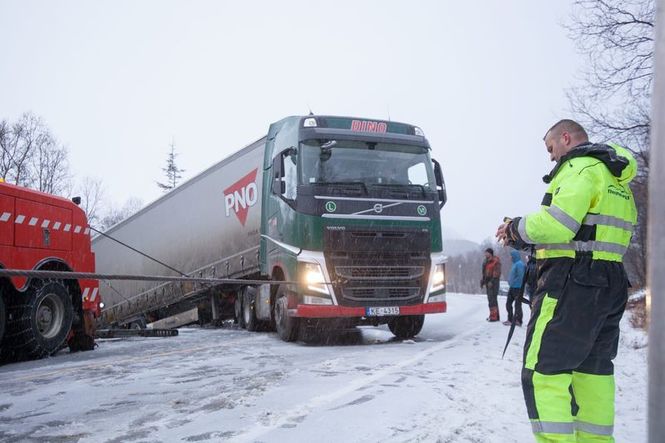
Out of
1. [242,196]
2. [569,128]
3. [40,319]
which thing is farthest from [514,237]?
[242,196]

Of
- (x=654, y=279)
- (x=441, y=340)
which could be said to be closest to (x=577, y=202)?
(x=654, y=279)

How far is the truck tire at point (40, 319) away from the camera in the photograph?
6.39 meters

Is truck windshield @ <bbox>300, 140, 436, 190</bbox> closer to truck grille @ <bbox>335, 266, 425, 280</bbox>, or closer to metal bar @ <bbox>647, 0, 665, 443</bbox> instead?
truck grille @ <bbox>335, 266, 425, 280</bbox>

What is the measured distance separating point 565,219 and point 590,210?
179 millimetres

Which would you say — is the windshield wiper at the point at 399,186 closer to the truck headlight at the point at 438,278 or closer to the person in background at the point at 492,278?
the truck headlight at the point at 438,278

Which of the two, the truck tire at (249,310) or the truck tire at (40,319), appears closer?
the truck tire at (40,319)

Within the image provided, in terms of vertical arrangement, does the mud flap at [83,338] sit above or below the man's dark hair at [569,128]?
below

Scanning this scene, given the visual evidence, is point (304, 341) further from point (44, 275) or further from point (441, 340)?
point (44, 275)

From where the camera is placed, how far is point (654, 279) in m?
1.18

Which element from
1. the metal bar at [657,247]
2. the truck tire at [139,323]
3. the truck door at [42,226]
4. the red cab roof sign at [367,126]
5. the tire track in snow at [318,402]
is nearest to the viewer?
the metal bar at [657,247]

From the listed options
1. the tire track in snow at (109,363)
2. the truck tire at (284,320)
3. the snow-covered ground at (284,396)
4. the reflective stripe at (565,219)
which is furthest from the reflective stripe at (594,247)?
the truck tire at (284,320)

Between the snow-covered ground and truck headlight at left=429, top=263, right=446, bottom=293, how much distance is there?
42.2 inches

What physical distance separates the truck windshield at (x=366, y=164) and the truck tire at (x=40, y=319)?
3.65 metres

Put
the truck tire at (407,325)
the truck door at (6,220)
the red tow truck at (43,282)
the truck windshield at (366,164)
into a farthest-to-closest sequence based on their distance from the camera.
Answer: the truck tire at (407,325) → the truck windshield at (366,164) → the red tow truck at (43,282) → the truck door at (6,220)
